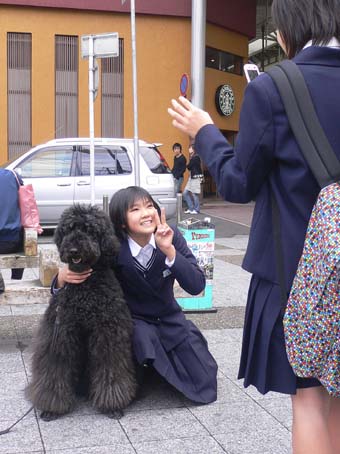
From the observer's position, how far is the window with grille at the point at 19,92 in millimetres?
18453

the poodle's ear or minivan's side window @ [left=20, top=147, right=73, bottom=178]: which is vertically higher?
minivan's side window @ [left=20, top=147, right=73, bottom=178]

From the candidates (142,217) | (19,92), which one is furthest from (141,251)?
(19,92)

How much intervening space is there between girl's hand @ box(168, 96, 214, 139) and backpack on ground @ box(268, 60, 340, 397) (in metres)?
0.32

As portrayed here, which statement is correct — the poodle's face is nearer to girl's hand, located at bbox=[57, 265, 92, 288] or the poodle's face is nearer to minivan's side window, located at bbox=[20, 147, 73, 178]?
girl's hand, located at bbox=[57, 265, 92, 288]

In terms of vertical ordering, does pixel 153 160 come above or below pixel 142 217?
above

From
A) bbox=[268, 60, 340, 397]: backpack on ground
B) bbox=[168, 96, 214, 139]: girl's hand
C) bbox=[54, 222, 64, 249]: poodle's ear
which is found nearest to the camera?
bbox=[268, 60, 340, 397]: backpack on ground

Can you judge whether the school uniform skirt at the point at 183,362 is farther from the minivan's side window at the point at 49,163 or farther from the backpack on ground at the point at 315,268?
the minivan's side window at the point at 49,163

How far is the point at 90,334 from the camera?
3.58 meters

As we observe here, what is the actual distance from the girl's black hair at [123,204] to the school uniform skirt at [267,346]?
1647 millimetres

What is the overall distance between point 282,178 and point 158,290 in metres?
1.93

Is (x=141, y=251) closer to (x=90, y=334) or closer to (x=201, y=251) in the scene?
(x=90, y=334)

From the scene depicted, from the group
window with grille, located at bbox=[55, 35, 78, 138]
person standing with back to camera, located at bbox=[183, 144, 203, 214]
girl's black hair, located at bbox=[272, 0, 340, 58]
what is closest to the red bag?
girl's black hair, located at bbox=[272, 0, 340, 58]

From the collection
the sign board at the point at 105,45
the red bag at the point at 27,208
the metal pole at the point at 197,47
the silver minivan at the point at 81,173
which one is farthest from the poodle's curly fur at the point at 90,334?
the metal pole at the point at 197,47

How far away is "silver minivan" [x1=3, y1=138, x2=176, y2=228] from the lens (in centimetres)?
1204
